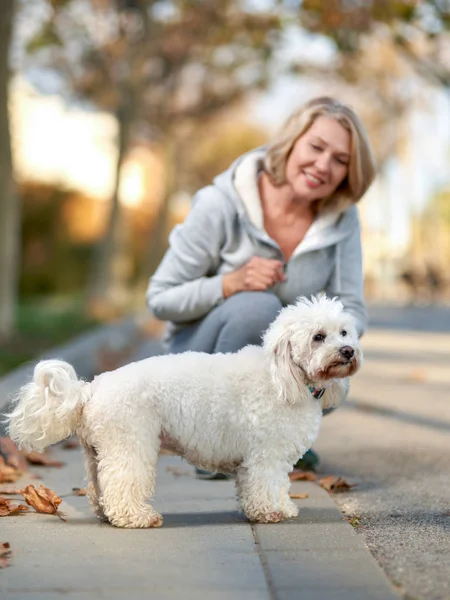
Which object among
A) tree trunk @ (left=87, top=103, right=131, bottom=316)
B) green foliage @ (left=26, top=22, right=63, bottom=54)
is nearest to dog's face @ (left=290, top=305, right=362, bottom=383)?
green foliage @ (left=26, top=22, right=63, bottom=54)

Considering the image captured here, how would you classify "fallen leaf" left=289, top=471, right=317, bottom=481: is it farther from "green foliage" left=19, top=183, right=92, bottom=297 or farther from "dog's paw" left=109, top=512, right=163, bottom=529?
"green foliage" left=19, top=183, right=92, bottom=297

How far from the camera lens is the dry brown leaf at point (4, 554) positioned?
335cm

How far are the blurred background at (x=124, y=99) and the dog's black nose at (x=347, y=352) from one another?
186 inches

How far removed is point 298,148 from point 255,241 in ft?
1.62

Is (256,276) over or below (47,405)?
over

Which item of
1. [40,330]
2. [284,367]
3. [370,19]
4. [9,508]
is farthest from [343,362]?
[370,19]

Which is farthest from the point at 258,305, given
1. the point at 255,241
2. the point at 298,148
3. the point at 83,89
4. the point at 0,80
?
the point at 83,89

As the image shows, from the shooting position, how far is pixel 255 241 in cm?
530

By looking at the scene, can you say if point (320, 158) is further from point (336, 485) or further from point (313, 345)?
point (336, 485)

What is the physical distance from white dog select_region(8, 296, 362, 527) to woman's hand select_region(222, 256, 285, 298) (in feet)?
2.97

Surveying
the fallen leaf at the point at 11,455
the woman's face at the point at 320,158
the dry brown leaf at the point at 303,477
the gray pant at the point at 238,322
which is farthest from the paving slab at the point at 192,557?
the woman's face at the point at 320,158

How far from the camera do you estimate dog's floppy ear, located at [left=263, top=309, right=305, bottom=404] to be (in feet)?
13.2

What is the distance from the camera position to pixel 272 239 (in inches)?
210

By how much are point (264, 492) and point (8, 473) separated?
58.7 inches
